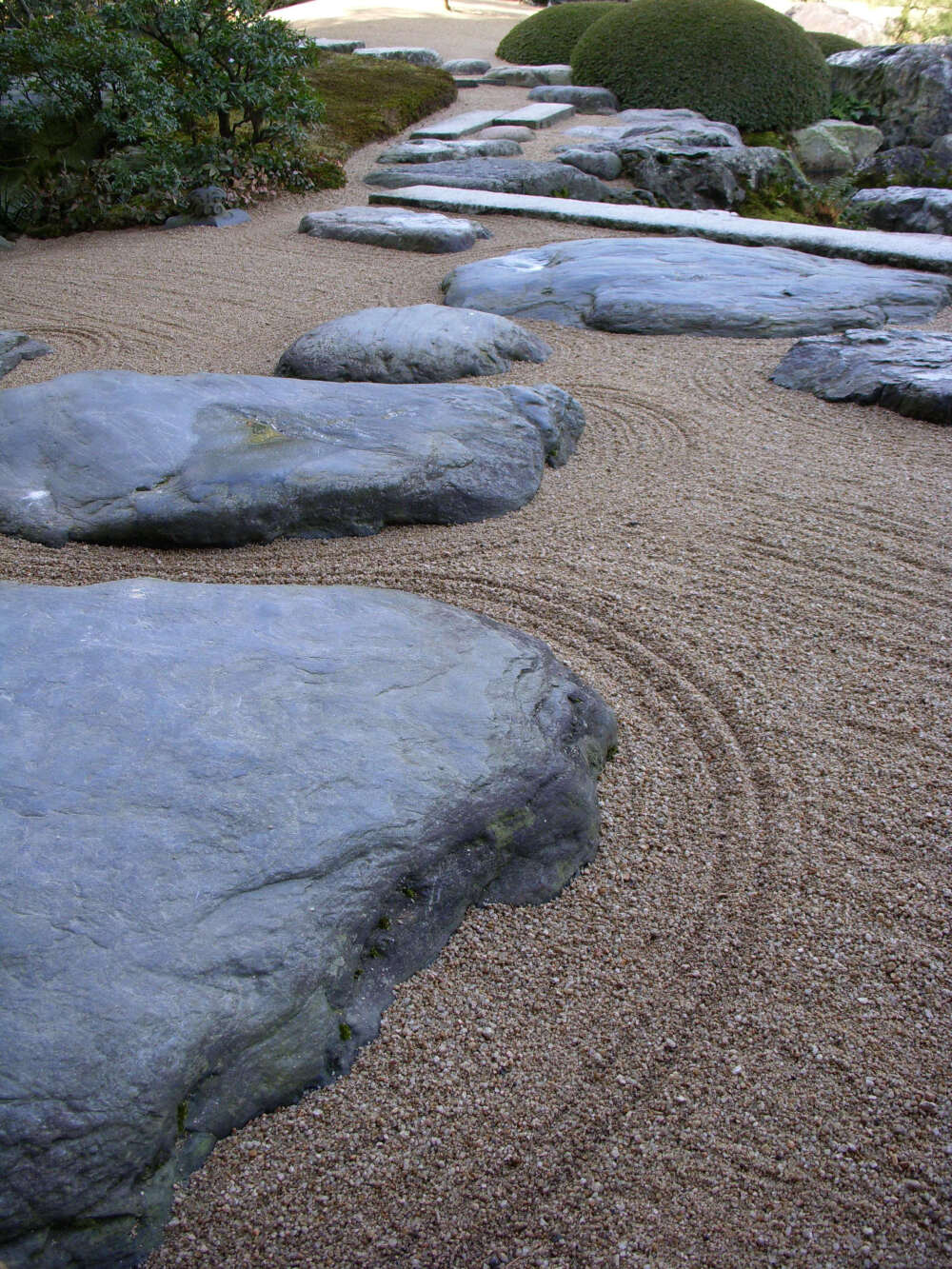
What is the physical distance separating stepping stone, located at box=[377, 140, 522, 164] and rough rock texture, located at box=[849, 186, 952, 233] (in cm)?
348

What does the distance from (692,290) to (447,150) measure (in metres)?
5.12

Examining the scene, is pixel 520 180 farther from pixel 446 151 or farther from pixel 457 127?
pixel 457 127

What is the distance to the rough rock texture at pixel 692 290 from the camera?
17.0ft

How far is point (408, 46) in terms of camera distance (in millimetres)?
14523

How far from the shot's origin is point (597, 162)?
8.81 metres

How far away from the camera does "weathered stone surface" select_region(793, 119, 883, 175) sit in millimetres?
10992

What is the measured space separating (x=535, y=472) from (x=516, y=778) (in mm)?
1875

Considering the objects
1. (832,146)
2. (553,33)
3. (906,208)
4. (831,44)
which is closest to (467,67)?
(553,33)

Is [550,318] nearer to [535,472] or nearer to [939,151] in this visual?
[535,472]

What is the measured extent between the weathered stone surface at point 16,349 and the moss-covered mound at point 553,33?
38.7ft

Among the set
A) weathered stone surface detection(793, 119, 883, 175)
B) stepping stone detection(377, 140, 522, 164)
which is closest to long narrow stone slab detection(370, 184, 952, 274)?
stepping stone detection(377, 140, 522, 164)

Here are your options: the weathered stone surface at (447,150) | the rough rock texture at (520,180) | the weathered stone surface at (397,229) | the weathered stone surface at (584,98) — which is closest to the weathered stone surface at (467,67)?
the weathered stone surface at (584,98)

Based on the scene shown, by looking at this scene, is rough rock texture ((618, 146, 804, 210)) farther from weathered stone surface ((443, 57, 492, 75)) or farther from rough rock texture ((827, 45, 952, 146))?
weathered stone surface ((443, 57, 492, 75))

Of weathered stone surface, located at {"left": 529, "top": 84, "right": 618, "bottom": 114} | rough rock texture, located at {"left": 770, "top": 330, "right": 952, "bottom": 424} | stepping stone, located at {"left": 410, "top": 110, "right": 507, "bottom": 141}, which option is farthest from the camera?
weathered stone surface, located at {"left": 529, "top": 84, "right": 618, "bottom": 114}
